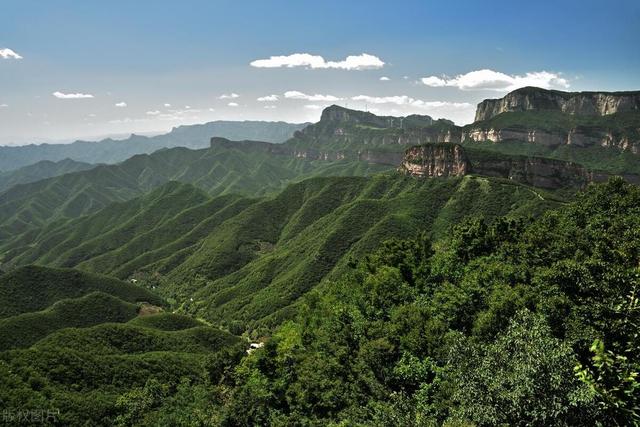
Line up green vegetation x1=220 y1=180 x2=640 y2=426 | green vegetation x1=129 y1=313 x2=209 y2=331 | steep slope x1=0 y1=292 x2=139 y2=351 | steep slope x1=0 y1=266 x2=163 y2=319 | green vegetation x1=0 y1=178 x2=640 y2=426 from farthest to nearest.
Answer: steep slope x1=0 y1=266 x2=163 y2=319 < green vegetation x1=129 y1=313 x2=209 y2=331 < steep slope x1=0 y1=292 x2=139 y2=351 < green vegetation x1=0 y1=178 x2=640 y2=426 < green vegetation x1=220 y1=180 x2=640 y2=426

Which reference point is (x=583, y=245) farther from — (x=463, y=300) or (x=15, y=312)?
(x=15, y=312)

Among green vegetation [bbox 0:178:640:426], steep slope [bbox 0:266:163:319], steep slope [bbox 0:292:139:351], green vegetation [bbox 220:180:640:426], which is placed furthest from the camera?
steep slope [bbox 0:266:163:319]

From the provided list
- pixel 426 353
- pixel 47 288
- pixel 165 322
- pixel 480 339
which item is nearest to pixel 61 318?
pixel 165 322

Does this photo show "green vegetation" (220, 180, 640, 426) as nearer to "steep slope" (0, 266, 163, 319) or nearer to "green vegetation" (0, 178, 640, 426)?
"green vegetation" (0, 178, 640, 426)

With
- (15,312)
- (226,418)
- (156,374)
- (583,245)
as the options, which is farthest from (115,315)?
(583,245)

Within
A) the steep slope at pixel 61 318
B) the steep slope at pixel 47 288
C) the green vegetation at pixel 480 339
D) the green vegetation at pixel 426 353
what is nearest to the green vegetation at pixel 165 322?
the steep slope at pixel 61 318

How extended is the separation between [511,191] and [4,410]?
167021mm

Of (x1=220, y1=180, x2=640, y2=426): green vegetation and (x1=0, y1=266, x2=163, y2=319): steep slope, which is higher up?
(x1=220, y1=180, x2=640, y2=426): green vegetation

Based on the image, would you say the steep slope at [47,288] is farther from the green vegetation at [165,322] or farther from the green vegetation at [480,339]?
the green vegetation at [480,339]

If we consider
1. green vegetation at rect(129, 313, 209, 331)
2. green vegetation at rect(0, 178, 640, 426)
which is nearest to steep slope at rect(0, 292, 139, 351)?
green vegetation at rect(129, 313, 209, 331)

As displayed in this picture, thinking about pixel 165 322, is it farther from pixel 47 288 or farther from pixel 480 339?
pixel 480 339

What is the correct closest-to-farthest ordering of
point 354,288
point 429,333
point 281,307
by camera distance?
point 429,333, point 354,288, point 281,307

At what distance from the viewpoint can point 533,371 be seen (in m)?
25.0

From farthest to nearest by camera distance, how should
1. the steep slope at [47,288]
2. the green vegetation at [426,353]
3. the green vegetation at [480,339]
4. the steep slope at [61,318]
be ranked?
the steep slope at [47,288], the steep slope at [61,318], the green vegetation at [426,353], the green vegetation at [480,339]
